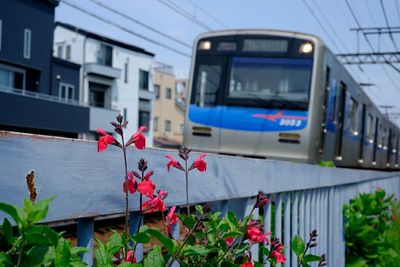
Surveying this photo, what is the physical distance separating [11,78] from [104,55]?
557 inches

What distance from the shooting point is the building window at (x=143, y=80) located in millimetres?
50069

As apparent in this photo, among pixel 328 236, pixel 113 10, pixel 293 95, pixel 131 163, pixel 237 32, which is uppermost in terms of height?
pixel 113 10

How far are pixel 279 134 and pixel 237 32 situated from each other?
7.97ft

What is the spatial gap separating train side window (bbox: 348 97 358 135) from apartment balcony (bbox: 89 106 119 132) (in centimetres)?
2511

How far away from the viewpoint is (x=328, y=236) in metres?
4.63

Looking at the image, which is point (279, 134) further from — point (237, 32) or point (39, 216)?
point (39, 216)

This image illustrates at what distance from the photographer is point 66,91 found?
38.2 meters

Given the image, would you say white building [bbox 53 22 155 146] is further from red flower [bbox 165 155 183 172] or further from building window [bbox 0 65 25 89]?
red flower [bbox 165 155 183 172]

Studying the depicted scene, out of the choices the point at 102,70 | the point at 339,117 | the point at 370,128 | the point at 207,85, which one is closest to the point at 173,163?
the point at 207,85

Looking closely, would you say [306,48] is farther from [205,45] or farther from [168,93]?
[168,93]

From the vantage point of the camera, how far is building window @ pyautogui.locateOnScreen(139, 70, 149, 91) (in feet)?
164

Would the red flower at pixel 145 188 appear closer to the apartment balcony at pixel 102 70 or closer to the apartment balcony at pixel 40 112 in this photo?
the apartment balcony at pixel 40 112

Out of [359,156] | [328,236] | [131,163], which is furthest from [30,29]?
[131,163]

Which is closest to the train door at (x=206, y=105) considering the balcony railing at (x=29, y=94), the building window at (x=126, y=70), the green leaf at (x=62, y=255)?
the green leaf at (x=62, y=255)
